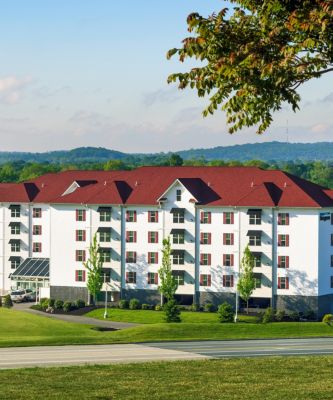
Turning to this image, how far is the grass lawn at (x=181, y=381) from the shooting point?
137 ft

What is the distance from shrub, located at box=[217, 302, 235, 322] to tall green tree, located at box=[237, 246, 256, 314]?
12.6 feet

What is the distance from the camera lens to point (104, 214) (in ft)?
437

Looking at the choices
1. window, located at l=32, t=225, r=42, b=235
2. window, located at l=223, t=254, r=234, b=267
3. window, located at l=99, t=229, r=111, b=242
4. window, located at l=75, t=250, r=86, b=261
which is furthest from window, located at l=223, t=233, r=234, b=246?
window, located at l=32, t=225, r=42, b=235

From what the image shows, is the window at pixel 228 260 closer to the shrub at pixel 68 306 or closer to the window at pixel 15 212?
the shrub at pixel 68 306

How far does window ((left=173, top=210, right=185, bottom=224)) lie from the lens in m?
129

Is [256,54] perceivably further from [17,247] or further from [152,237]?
[17,247]

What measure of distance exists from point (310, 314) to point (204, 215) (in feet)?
59.1

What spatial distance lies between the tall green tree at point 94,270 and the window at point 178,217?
10178mm

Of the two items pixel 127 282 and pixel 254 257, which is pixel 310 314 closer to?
pixel 254 257

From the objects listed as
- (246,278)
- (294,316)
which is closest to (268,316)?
(294,316)

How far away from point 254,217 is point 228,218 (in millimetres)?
3408

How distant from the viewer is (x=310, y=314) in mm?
120312

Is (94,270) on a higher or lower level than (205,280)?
higher

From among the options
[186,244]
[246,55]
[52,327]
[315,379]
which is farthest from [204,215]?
[246,55]
